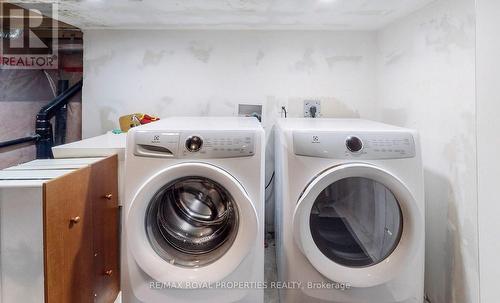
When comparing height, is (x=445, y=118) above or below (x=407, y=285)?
above

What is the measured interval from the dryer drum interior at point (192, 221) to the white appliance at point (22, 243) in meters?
0.38

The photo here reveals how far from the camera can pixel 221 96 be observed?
2.25 metres

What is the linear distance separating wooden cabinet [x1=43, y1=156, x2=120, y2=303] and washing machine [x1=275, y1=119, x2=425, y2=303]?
2.75 feet

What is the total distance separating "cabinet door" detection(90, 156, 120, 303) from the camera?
4.26 ft

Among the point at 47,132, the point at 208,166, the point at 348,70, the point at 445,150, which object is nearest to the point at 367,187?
the point at 445,150

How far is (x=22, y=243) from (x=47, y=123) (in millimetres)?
1479

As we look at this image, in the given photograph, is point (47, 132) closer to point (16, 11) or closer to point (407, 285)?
point (16, 11)

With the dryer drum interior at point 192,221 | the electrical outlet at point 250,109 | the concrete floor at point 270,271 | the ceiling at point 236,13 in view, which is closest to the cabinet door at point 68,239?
Result: the dryer drum interior at point 192,221

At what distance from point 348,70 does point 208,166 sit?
5.10 feet

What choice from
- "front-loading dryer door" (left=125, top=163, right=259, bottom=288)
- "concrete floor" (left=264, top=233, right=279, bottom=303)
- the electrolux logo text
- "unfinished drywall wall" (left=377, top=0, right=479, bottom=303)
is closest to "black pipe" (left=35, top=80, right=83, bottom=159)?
the electrolux logo text

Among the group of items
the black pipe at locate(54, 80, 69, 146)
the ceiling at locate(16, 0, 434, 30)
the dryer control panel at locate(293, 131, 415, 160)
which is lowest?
the dryer control panel at locate(293, 131, 415, 160)

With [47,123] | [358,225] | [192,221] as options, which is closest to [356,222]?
[358,225]

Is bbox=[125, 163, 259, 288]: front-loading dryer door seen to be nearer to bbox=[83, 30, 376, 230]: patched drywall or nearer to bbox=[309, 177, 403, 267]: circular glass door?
bbox=[309, 177, 403, 267]: circular glass door

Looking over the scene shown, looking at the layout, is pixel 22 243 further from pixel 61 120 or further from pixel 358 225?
pixel 61 120
